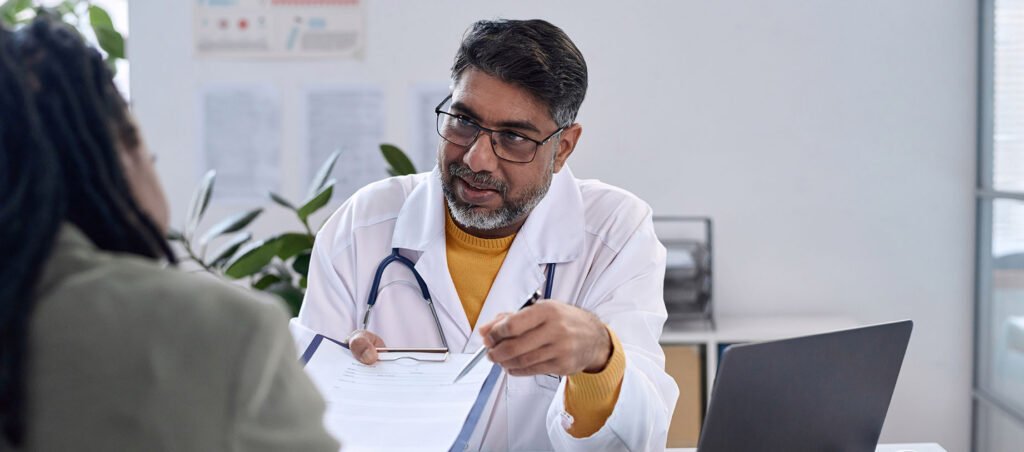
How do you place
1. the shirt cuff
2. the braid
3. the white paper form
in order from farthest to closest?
1. the shirt cuff
2. the white paper form
3. the braid

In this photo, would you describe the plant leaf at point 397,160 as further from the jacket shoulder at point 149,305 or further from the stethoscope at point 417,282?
the jacket shoulder at point 149,305

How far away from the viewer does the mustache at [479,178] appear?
167 cm

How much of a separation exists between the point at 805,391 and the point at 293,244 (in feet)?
5.84

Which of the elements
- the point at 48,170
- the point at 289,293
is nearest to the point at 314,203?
the point at 289,293

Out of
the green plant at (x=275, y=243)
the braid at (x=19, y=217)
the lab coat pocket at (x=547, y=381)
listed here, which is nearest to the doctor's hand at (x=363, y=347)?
the lab coat pocket at (x=547, y=381)

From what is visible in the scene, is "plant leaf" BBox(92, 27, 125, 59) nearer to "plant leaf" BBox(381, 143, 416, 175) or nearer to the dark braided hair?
"plant leaf" BBox(381, 143, 416, 175)

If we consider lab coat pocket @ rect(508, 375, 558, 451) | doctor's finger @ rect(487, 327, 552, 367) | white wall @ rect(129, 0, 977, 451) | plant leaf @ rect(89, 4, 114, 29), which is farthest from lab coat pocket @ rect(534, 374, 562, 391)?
plant leaf @ rect(89, 4, 114, 29)

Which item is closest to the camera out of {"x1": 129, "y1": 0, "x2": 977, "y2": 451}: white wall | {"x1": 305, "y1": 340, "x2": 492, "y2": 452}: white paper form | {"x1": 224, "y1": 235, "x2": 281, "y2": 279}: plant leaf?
{"x1": 305, "y1": 340, "x2": 492, "y2": 452}: white paper form

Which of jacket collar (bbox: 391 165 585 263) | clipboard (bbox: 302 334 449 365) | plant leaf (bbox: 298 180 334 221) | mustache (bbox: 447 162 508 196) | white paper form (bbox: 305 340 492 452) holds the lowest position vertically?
white paper form (bbox: 305 340 492 452)

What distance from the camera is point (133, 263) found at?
0.64m

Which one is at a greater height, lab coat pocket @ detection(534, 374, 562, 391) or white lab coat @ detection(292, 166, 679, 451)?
white lab coat @ detection(292, 166, 679, 451)

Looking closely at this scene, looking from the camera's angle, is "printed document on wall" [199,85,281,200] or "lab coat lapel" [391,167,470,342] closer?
"lab coat lapel" [391,167,470,342]

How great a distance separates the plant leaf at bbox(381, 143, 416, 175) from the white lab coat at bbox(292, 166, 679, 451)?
33.1 inches

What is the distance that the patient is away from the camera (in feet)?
1.95
